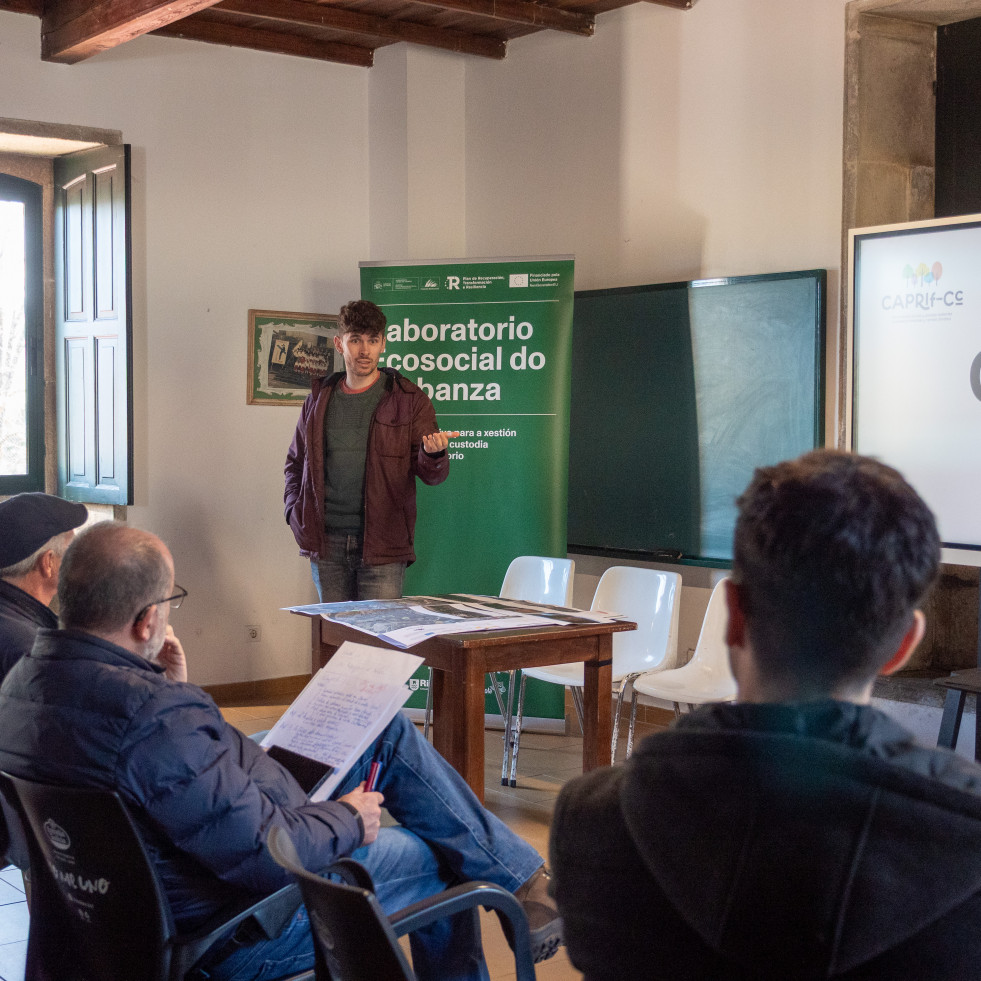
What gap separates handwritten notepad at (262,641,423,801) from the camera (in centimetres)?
223

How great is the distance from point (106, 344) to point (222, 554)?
1197 mm

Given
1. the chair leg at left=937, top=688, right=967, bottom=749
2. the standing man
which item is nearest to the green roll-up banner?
the standing man

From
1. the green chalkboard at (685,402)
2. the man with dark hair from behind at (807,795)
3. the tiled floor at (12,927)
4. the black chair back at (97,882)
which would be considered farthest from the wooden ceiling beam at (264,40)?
the man with dark hair from behind at (807,795)

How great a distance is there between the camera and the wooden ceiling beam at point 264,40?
5699 mm

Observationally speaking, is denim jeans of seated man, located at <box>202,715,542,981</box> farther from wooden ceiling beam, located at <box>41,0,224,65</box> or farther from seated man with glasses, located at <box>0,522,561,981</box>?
wooden ceiling beam, located at <box>41,0,224,65</box>

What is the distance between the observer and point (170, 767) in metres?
1.79

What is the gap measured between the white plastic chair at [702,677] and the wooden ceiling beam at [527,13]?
114 inches

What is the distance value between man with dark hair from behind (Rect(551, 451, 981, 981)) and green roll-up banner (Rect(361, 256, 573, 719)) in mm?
4248

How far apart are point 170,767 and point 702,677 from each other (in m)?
2.80

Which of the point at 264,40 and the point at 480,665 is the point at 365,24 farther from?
the point at 480,665

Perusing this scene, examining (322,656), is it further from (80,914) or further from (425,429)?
(80,914)

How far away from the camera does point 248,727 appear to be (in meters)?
5.44

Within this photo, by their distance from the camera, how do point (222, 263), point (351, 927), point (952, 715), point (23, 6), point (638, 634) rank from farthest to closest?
point (222, 263) → point (23, 6) → point (638, 634) → point (952, 715) → point (351, 927)

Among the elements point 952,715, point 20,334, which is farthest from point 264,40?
point 952,715
